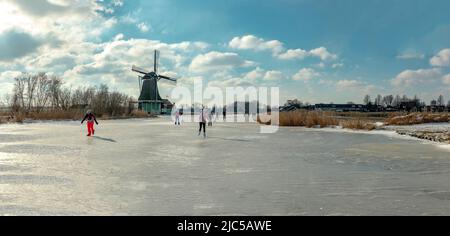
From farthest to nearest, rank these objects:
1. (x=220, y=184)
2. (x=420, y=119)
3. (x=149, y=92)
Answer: (x=149, y=92) → (x=420, y=119) → (x=220, y=184)

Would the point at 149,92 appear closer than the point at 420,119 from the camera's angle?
No

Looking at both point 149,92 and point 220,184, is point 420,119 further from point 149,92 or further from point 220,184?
point 149,92

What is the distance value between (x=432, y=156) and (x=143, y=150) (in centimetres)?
700

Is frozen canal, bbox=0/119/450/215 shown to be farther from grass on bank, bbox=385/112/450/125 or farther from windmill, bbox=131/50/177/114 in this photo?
windmill, bbox=131/50/177/114

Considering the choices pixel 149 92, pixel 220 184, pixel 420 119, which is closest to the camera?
pixel 220 184

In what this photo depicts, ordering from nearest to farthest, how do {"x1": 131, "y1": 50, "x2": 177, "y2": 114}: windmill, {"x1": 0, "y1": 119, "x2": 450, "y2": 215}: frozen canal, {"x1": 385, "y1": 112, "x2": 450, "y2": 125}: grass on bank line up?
{"x1": 0, "y1": 119, "x2": 450, "y2": 215}: frozen canal → {"x1": 385, "y1": 112, "x2": 450, "y2": 125}: grass on bank → {"x1": 131, "y1": 50, "x2": 177, "y2": 114}: windmill

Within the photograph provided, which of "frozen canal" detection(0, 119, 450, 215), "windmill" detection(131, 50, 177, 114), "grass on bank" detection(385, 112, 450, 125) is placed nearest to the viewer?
"frozen canal" detection(0, 119, 450, 215)

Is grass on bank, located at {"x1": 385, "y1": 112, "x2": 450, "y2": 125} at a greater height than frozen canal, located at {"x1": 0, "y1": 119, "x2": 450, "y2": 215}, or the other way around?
grass on bank, located at {"x1": 385, "y1": 112, "x2": 450, "y2": 125}

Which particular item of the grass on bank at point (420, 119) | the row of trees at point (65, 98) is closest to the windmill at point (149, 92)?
the row of trees at point (65, 98)

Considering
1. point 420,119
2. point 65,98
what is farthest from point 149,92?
point 420,119

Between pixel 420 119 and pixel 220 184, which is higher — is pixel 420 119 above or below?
above

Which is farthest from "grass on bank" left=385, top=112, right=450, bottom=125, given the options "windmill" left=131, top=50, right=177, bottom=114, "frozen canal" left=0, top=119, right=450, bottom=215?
"windmill" left=131, top=50, right=177, bottom=114

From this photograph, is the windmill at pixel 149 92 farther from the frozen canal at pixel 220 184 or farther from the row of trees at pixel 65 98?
the frozen canal at pixel 220 184

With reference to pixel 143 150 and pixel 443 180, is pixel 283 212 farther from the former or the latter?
pixel 143 150
